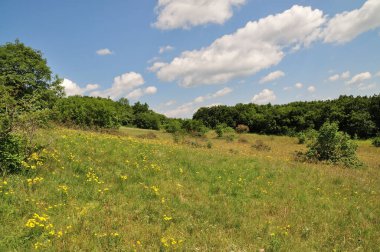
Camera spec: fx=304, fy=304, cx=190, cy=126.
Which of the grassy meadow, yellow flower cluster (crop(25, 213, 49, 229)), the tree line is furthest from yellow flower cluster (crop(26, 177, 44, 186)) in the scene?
the tree line

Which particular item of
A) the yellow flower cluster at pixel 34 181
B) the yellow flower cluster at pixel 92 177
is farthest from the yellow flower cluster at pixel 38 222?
the yellow flower cluster at pixel 92 177

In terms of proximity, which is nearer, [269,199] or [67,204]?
[67,204]

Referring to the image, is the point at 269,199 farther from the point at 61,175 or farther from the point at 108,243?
the point at 61,175

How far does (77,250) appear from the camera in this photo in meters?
5.80

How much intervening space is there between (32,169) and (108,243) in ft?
14.9

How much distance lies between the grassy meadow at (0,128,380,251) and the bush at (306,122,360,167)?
7.58m

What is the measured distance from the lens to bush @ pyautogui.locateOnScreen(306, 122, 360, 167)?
68.5 ft

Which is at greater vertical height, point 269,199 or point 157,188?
point 157,188

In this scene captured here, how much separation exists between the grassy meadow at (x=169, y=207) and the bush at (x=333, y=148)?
24.9 feet

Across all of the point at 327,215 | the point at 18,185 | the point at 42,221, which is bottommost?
the point at 327,215

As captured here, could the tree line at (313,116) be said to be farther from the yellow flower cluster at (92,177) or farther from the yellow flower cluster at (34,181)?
the yellow flower cluster at (34,181)

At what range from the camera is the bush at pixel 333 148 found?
20884mm

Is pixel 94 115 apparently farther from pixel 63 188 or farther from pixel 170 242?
pixel 170 242

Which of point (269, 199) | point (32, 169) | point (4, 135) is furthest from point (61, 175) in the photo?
point (269, 199)
